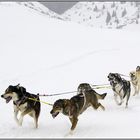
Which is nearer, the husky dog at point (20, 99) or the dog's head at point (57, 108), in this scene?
the dog's head at point (57, 108)

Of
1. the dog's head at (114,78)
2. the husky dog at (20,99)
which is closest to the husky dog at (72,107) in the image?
the husky dog at (20,99)

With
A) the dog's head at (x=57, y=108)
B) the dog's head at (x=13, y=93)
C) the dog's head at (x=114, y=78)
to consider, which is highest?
the dog's head at (x=114, y=78)

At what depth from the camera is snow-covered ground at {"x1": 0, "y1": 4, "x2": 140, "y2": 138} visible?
29.1ft

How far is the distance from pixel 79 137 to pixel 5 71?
33.8 feet

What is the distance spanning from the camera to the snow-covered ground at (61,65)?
349 inches

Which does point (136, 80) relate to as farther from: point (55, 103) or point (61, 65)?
point (61, 65)

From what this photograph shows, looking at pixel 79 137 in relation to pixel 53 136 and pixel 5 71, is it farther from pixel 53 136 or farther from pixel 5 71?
pixel 5 71

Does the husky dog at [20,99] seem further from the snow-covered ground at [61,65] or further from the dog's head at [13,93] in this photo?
the snow-covered ground at [61,65]

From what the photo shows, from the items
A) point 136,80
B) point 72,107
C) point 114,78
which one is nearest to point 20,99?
point 72,107

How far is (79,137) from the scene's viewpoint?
26.6ft

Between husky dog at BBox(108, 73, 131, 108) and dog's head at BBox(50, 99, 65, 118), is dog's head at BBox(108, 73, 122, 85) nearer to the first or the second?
husky dog at BBox(108, 73, 131, 108)

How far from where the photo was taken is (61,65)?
63.2 feet

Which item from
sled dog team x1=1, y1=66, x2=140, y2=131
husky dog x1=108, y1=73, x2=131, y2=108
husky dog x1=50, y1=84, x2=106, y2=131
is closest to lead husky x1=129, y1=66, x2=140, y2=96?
husky dog x1=108, y1=73, x2=131, y2=108

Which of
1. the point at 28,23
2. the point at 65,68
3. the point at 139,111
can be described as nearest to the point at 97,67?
the point at 65,68
